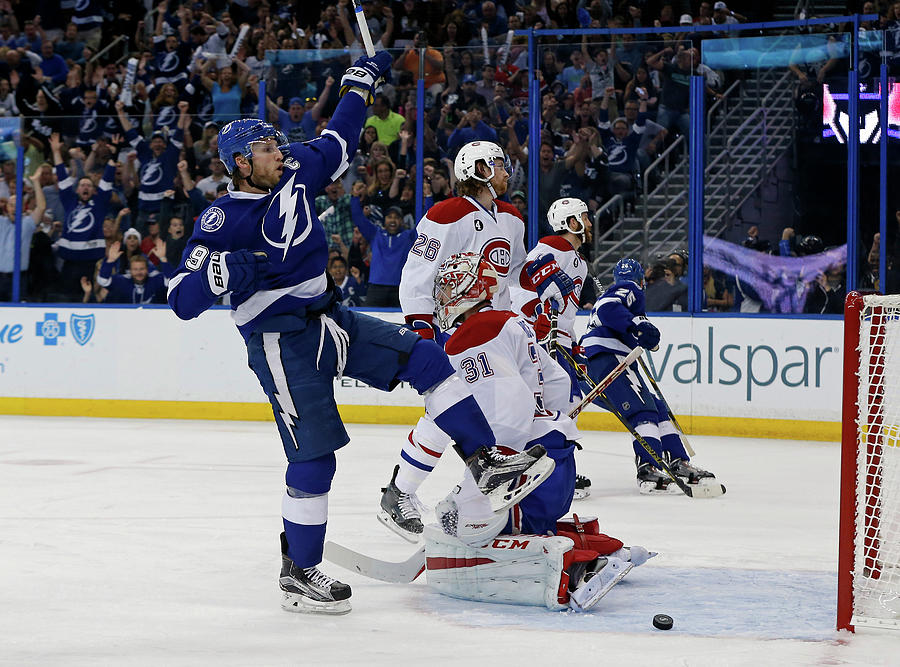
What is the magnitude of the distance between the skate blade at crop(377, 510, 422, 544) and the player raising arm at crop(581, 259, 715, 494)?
1579 mm

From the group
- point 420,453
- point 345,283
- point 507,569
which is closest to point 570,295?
point 420,453

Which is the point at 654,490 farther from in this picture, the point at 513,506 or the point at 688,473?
the point at 513,506

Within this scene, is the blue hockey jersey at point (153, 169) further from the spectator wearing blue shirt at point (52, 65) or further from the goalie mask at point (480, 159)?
the goalie mask at point (480, 159)

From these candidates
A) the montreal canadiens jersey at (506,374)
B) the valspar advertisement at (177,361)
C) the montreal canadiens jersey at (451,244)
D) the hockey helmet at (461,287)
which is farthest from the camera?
Answer: the valspar advertisement at (177,361)

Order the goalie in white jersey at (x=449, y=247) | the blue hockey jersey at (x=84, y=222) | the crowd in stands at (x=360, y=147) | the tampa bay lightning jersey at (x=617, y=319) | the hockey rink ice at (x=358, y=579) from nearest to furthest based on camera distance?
the hockey rink ice at (x=358, y=579) < the goalie in white jersey at (x=449, y=247) < the tampa bay lightning jersey at (x=617, y=319) < the crowd in stands at (x=360, y=147) < the blue hockey jersey at (x=84, y=222)

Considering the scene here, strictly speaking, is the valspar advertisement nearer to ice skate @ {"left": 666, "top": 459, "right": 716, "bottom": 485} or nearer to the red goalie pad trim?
ice skate @ {"left": 666, "top": 459, "right": 716, "bottom": 485}

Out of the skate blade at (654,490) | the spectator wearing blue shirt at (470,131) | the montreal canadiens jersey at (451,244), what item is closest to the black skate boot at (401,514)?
the montreal canadiens jersey at (451,244)

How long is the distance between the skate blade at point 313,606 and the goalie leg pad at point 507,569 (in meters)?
0.32

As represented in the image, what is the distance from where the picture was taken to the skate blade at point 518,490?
3.22 metres

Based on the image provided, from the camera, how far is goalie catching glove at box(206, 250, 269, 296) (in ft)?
10.3

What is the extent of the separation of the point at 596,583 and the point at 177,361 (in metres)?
6.43

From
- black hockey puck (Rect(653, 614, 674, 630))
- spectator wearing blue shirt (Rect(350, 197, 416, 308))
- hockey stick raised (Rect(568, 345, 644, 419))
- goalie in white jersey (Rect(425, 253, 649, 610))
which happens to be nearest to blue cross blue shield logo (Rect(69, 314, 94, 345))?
spectator wearing blue shirt (Rect(350, 197, 416, 308))

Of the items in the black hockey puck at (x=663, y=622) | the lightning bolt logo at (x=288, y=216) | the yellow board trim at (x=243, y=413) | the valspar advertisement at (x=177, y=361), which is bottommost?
the yellow board trim at (x=243, y=413)

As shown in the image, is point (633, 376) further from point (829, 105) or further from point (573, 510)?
point (829, 105)
